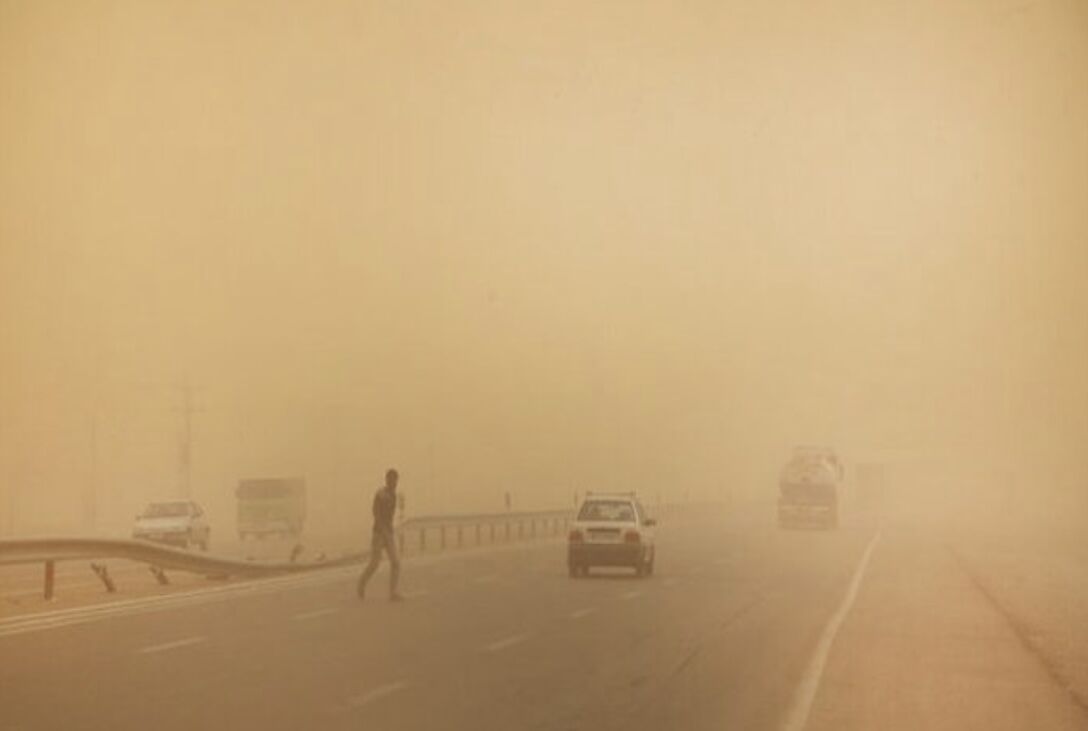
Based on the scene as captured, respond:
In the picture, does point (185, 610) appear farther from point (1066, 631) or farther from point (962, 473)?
point (962, 473)

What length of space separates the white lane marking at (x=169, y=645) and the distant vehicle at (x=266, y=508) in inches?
1977

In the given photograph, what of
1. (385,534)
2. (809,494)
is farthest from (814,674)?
(809,494)

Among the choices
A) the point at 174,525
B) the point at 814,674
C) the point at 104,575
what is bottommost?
the point at 814,674

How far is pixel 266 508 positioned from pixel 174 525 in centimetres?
1766

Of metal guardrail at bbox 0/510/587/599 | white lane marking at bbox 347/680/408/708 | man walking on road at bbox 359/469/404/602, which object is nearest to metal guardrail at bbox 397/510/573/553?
metal guardrail at bbox 0/510/587/599

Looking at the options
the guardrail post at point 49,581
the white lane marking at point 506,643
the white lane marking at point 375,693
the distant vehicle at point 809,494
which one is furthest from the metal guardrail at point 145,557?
the distant vehicle at point 809,494

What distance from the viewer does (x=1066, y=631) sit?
2359 centimetres

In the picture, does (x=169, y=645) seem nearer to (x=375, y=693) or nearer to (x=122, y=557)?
(x=375, y=693)

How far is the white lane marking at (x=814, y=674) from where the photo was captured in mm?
13211

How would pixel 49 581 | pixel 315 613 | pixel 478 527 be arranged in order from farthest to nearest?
pixel 478 527
pixel 49 581
pixel 315 613

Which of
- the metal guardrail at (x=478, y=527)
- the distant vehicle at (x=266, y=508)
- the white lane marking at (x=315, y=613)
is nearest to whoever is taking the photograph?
the white lane marking at (x=315, y=613)

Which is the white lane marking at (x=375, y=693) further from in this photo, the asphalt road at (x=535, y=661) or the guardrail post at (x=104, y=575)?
the guardrail post at (x=104, y=575)

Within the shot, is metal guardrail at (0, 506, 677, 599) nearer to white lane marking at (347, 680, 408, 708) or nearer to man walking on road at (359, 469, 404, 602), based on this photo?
man walking on road at (359, 469, 404, 602)

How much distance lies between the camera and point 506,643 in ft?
64.7
